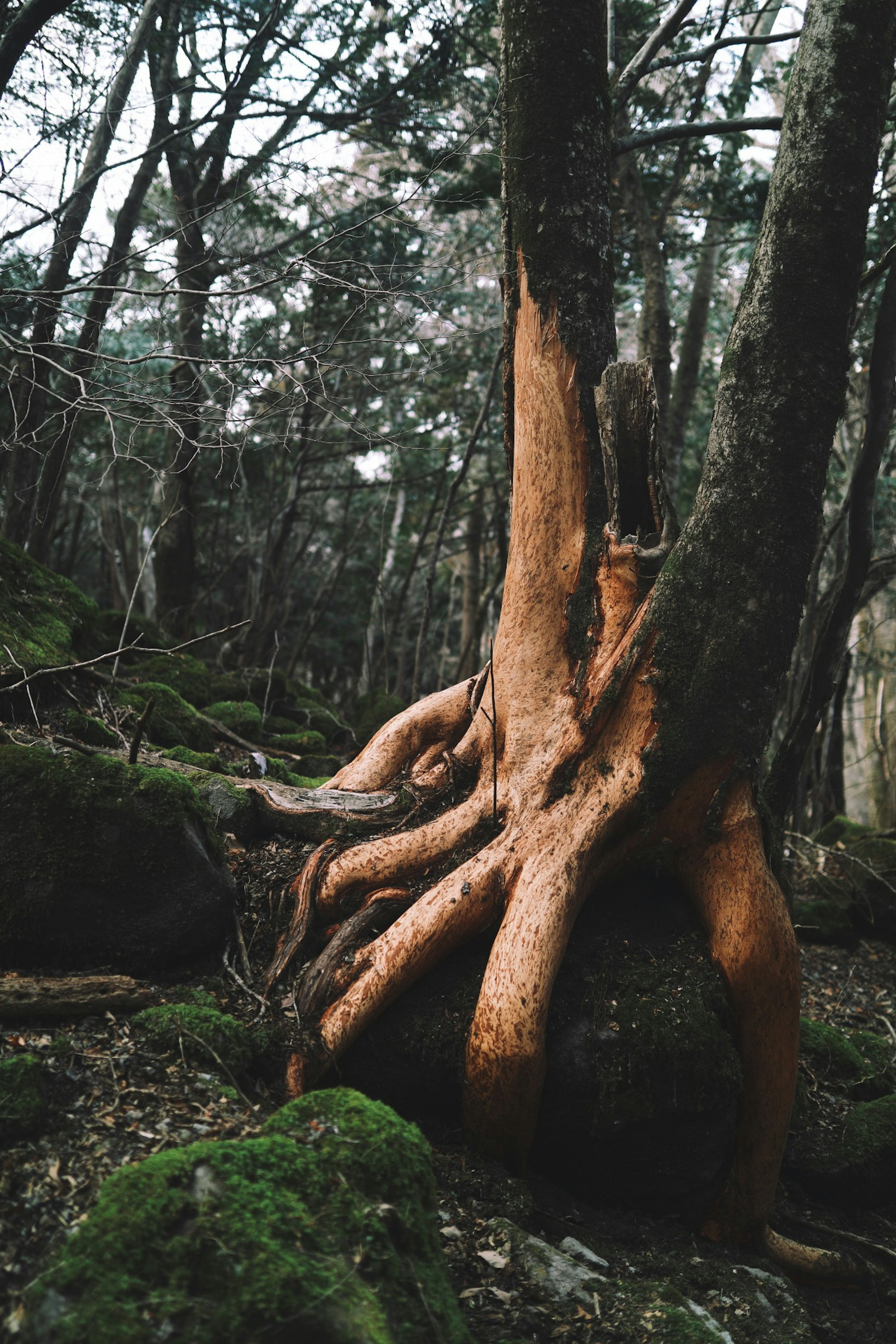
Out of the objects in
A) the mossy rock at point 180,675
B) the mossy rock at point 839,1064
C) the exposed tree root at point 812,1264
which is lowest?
the exposed tree root at point 812,1264

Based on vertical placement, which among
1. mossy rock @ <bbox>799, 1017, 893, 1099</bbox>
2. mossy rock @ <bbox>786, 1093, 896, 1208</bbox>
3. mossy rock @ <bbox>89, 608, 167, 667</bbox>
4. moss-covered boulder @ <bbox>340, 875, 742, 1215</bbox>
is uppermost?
mossy rock @ <bbox>89, 608, 167, 667</bbox>

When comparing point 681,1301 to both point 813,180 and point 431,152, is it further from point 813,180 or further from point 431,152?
point 431,152

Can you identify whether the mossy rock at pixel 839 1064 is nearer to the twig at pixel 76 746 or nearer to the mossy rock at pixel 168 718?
the twig at pixel 76 746

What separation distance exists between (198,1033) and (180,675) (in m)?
5.41

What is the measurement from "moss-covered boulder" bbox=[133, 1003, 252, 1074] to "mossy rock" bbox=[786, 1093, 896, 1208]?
272 centimetres

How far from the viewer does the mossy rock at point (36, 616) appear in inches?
200

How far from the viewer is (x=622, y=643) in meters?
4.09

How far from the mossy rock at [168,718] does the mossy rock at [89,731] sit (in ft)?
2.46

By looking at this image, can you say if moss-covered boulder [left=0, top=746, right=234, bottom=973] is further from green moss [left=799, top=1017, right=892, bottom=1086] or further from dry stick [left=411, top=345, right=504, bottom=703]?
dry stick [left=411, top=345, right=504, bottom=703]

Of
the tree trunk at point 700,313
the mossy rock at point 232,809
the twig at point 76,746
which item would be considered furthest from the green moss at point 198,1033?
the tree trunk at point 700,313

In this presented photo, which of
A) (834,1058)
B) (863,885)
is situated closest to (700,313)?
(863,885)

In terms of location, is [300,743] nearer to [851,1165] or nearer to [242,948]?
[242,948]

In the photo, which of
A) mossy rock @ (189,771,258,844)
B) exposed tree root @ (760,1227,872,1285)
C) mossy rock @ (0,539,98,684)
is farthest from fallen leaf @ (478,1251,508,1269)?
mossy rock @ (0,539,98,684)

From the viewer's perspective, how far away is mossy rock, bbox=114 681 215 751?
5.95 metres
